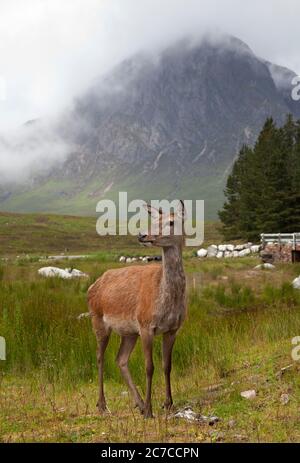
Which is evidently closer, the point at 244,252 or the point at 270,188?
the point at 244,252

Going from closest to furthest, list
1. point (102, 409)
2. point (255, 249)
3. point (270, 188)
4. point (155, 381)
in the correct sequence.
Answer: point (102, 409) < point (155, 381) < point (255, 249) < point (270, 188)

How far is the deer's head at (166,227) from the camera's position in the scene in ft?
21.7

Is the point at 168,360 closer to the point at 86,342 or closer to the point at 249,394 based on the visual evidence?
the point at 249,394

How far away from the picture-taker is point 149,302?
6941mm

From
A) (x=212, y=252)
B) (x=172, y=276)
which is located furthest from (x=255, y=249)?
(x=172, y=276)

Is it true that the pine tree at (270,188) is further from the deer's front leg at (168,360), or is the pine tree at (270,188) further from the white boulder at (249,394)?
the deer's front leg at (168,360)

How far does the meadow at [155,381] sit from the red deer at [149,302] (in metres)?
0.62

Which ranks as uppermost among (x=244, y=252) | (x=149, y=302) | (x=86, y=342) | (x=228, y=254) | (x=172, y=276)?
(x=172, y=276)

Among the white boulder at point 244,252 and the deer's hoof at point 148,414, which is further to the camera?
the white boulder at point 244,252

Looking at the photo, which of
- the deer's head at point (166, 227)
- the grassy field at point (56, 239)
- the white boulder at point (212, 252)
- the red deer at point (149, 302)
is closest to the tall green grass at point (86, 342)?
the red deer at point (149, 302)

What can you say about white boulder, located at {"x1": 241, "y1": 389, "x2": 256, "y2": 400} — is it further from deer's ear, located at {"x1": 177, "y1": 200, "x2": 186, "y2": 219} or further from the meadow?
deer's ear, located at {"x1": 177, "y1": 200, "x2": 186, "y2": 219}

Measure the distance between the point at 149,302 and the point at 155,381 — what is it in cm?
272
